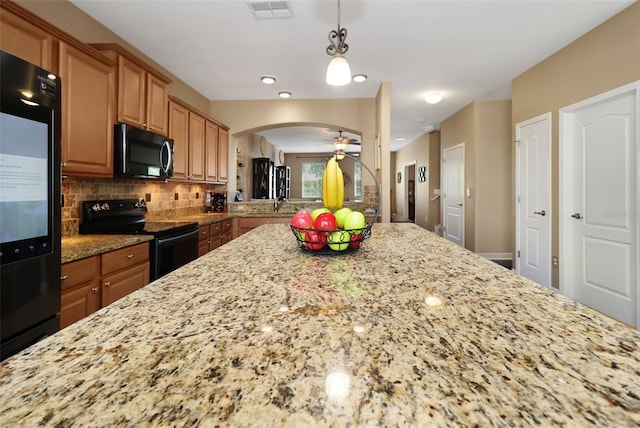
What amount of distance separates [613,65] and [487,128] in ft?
7.40

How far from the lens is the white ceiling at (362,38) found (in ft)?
7.98

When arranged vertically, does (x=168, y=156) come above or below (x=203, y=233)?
above

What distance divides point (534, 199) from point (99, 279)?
4315mm

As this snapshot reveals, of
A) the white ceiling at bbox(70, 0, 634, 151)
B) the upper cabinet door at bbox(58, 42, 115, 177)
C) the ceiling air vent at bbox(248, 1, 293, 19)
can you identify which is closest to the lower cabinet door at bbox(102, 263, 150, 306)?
the upper cabinet door at bbox(58, 42, 115, 177)

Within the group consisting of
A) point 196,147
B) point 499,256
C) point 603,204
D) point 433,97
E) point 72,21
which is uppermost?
point 433,97

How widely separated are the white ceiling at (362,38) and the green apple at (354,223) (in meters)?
2.01

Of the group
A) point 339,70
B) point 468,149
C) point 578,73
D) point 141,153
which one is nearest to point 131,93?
point 141,153

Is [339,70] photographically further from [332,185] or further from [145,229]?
[145,229]

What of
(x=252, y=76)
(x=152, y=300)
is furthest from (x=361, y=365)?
(x=252, y=76)

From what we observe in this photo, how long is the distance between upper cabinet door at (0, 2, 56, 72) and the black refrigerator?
1.52ft

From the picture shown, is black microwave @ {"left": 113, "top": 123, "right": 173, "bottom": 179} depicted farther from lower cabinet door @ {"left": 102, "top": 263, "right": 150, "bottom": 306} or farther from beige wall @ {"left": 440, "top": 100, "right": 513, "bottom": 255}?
beige wall @ {"left": 440, "top": 100, "right": 513, "bottom": 255}

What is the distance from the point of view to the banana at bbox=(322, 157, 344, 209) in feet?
4.16

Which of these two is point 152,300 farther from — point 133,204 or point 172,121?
point 172,121

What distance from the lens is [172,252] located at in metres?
2.60
